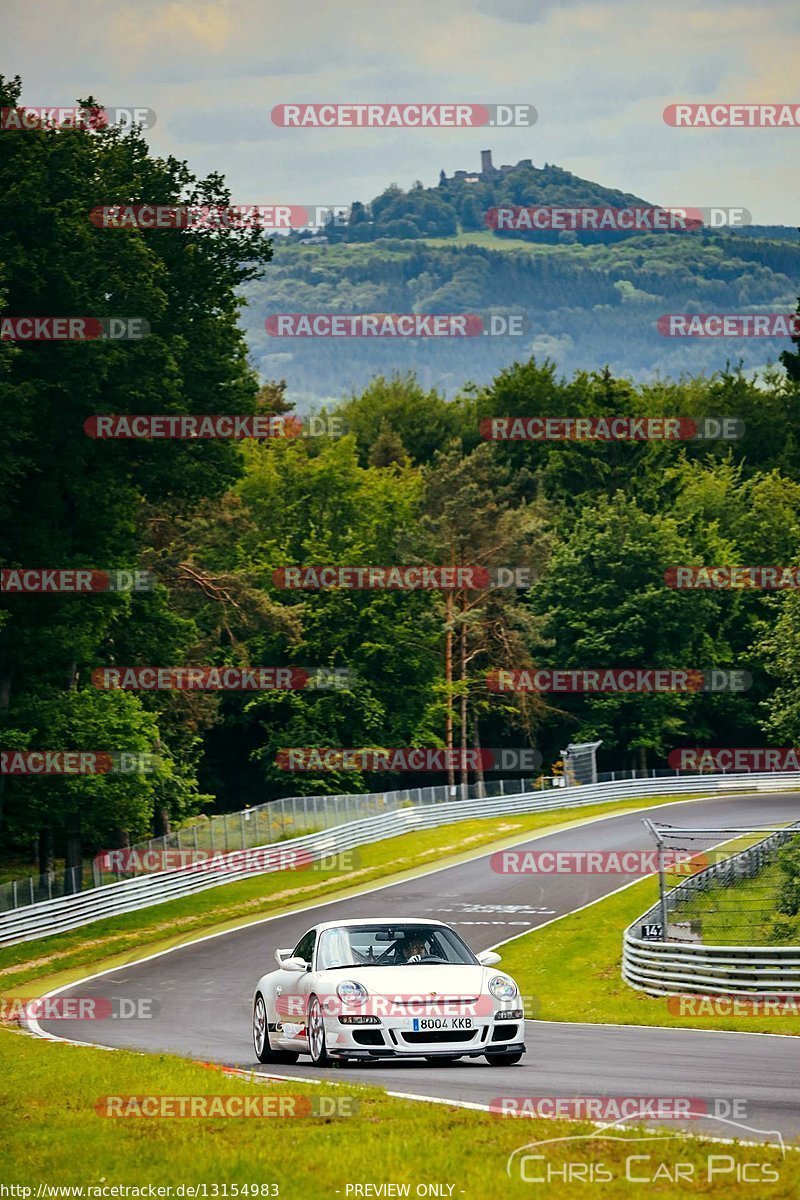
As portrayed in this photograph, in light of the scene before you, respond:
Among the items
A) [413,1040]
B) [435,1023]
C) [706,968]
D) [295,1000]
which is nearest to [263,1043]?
[295,1000]

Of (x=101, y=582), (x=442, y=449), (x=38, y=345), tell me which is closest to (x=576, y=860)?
(x=101, y=582)

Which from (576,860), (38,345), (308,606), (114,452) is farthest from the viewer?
(308,606)

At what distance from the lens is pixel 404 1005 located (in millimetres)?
14969

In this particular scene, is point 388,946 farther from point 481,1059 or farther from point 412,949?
point 481,1059

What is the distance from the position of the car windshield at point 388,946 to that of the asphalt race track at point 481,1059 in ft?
3.25

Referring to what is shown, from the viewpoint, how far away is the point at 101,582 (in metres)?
44.0

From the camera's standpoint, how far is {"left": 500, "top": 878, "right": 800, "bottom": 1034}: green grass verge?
2261 centimetres

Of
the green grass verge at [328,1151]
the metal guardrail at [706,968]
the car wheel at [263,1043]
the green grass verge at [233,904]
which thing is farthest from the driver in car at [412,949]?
the green grass verge at [233,904]

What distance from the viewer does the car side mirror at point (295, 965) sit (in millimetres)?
15961

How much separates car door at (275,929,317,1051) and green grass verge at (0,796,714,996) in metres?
18.5

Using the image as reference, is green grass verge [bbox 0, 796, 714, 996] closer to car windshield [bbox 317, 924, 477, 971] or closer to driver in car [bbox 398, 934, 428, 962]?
car windshield [bbox 317, 924, 477, 971]

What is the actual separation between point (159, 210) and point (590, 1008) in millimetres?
26598

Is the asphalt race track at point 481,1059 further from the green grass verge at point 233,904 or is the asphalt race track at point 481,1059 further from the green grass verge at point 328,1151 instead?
the green grass verge at point 233,904

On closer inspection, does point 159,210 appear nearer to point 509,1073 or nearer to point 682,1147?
point 509,1073
